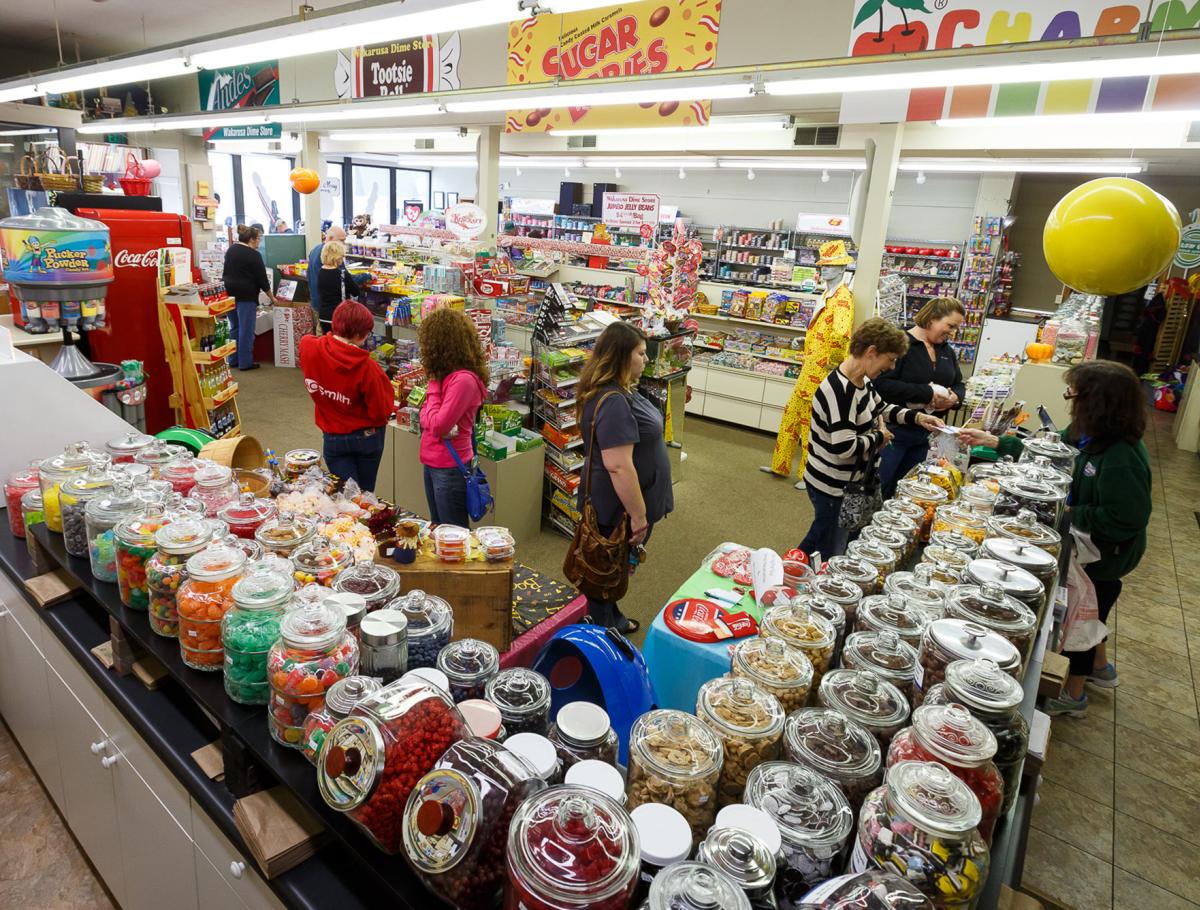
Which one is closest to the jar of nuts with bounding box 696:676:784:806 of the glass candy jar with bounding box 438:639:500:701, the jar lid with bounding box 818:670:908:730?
the jar lid with bounding box 818:670:908:730

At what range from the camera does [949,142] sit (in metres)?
6.82

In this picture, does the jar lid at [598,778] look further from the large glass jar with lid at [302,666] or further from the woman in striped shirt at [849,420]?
the woman in striped shirt at [849,420]

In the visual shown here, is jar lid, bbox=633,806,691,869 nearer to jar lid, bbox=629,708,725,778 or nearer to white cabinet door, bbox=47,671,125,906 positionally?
jar lid, bbox=629,708,725,778

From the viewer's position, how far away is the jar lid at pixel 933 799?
36.9 inches

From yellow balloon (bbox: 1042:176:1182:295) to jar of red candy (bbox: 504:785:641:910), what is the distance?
2595 millimetres

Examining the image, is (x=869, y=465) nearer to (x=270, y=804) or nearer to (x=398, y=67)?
(x=270, y=804)

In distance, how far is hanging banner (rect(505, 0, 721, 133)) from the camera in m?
4.44

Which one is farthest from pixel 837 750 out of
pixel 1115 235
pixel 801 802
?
pixel 1115 235

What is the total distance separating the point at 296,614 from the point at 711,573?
5.20 feet

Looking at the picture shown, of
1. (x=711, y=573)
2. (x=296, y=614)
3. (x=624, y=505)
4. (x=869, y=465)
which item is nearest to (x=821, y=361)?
(x=869, y=465)

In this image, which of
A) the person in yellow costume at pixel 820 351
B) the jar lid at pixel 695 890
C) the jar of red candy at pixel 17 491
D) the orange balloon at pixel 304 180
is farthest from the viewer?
the orange balloon at pixel 304 180

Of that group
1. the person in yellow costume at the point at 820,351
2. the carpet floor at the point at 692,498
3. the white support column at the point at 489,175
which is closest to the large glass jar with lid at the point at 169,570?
the carpet floor at the point at 692,498

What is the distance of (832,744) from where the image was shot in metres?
1.16

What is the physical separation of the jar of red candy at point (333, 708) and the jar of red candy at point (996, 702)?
1.04m
